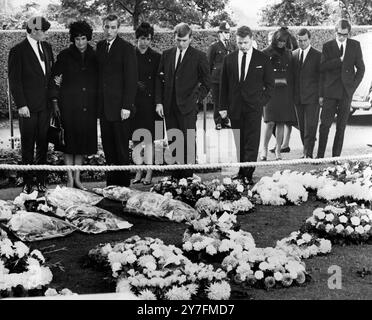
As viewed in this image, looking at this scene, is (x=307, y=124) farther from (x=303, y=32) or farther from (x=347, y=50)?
(x=303, y=32)

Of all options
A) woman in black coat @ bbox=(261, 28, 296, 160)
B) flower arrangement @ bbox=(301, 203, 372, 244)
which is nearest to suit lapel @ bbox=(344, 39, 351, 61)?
woman in black coat @ bbox=(261, 28, 296, 160)

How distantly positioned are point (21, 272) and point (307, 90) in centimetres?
476

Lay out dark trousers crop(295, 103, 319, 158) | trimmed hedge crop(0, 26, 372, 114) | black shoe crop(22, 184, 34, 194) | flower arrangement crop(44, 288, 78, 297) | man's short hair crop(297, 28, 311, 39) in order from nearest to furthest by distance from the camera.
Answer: flower arrangement crop(44, 288, 78, 297) → trimmed hedge crop(0, 26, 372, 114) → black shoe crop(22, 184, 34, 194) → man's short hair crop(297, 28, 311, 39) → dark trousers crop(295, 103, 319, 158)

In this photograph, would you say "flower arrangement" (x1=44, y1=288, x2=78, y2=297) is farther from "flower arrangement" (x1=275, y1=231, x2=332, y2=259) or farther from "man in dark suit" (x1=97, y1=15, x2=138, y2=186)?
"man in dark suit" (x1=97, y1=15, x2=138, y2=186)

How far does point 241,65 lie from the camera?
866 centimetres

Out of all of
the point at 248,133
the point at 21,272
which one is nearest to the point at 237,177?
the point at 248,133

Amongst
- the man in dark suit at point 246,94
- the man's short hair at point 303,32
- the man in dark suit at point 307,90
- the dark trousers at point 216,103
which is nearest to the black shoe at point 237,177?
the man in dark suit at point 246,94

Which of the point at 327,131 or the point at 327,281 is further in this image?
the point at 327,131

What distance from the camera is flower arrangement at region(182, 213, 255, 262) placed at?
6.03m

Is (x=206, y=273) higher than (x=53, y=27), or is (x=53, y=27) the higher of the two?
(x=53, y=27)

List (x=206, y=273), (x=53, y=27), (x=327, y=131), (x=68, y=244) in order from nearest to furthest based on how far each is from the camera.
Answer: (x=206, y=273) → (x=68, y=244) → (x=53, y=27) → (x=327, y=131)

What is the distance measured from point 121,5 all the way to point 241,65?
5.38 ft
